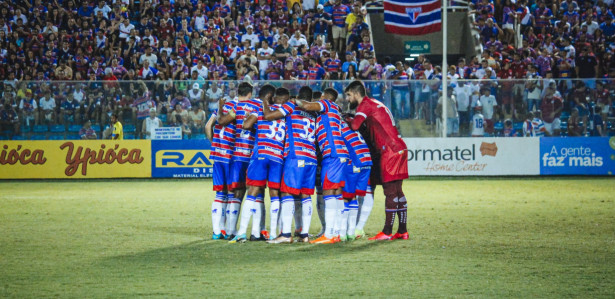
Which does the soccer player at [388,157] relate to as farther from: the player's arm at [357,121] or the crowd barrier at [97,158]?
the crowd barrier at [97,158]

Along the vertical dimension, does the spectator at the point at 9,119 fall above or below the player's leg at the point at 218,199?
above

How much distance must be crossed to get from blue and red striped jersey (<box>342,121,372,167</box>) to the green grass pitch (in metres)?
1.15

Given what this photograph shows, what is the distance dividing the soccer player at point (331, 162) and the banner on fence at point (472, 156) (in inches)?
508

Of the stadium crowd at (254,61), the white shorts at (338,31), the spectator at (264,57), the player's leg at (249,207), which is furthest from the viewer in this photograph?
the white shorts at (338,31)

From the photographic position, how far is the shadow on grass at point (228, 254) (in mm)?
8734

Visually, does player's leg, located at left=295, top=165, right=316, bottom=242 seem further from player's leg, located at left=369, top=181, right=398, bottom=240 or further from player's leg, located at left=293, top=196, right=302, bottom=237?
player's leg, located at left=369, top=181, right=398, bottom=240

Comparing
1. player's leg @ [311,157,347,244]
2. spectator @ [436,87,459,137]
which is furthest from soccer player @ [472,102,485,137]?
player's leg @ [311,157,347,244]

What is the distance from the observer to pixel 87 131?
2309 centimetres

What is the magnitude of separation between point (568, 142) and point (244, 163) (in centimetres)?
1537

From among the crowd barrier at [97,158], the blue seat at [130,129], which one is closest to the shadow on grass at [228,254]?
the crowd barrier at [97,158]

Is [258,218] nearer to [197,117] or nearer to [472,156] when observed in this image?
[197,117]

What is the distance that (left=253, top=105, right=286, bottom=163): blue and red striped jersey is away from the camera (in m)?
10.3

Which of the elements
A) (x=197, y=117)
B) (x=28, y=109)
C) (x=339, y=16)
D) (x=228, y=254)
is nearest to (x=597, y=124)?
(x=339, y=16)

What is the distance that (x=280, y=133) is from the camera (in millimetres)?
10367
